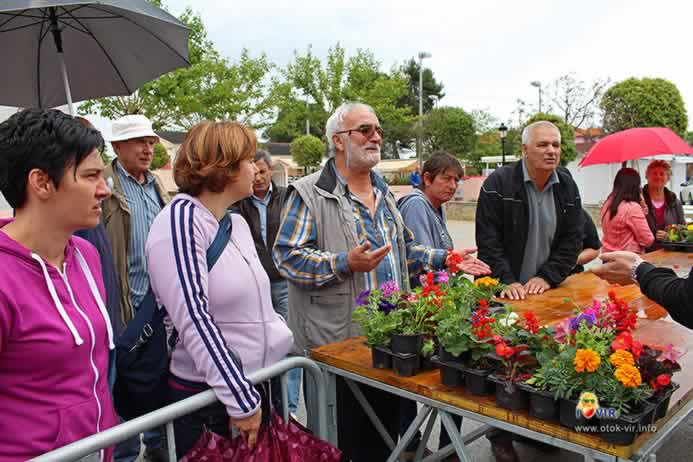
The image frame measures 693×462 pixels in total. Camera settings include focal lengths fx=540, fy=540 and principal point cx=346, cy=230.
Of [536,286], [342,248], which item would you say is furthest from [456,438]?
[536,286]

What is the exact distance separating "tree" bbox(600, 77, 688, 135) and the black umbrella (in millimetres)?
21970

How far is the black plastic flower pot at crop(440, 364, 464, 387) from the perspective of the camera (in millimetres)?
1957

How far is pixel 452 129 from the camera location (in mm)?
34312

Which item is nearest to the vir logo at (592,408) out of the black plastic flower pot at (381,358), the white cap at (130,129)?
the black plastic flower pot at (381,358)

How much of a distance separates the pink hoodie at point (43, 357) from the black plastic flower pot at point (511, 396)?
4.17ft

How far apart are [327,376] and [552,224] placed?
2074 mm

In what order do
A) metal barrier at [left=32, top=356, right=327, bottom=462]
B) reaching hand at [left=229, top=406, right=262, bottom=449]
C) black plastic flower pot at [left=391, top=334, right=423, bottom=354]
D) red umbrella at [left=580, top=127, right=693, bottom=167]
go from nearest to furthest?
metal barrier at [left=32, top=356, right=327, bottom=462] < reaching hand at [left=229, top=406, right=262, bottom=449] < black plastic flower pot at [left=391, top=334, right=423, bottom=354] < red umbrella at [left=580, top=127, right=693, bottom=167]

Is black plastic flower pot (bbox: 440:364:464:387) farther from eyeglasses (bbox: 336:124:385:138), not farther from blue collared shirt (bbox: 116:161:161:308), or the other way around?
blue collared shirt (bbox: 116:161:161:308)

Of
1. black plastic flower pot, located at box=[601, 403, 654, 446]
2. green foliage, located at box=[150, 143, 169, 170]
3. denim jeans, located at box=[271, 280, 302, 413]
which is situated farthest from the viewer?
green foliage, located at box=[150, 143, 169, 170]

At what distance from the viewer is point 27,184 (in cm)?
153

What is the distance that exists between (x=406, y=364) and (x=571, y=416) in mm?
648

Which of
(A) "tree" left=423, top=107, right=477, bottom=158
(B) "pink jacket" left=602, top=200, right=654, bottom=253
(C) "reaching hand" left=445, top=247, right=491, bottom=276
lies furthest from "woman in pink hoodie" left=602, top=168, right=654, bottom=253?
(A) "tree" left=423, top=107, right=477, bottom=158

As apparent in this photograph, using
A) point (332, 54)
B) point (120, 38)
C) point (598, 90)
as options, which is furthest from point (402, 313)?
point (598, 90)

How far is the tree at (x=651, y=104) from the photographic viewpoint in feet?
70.3
